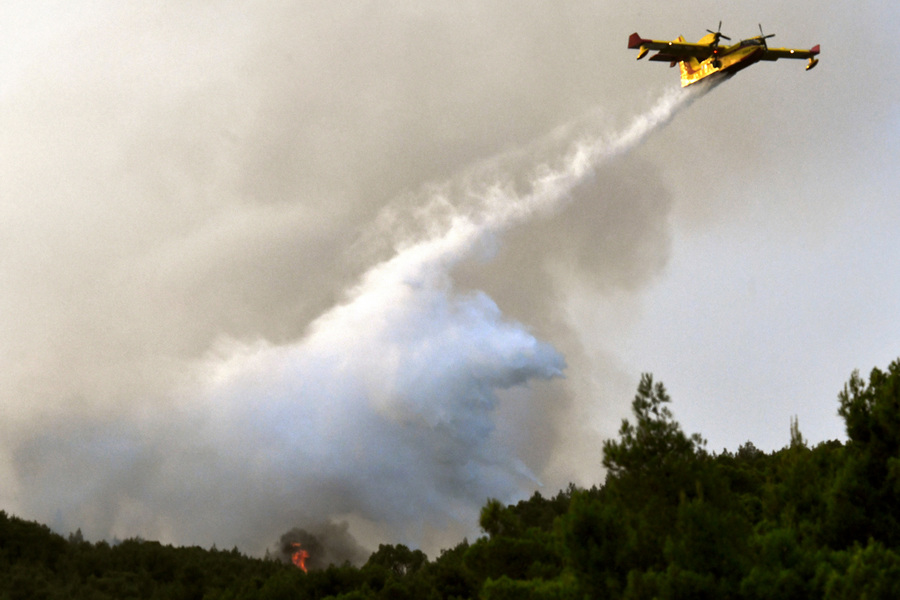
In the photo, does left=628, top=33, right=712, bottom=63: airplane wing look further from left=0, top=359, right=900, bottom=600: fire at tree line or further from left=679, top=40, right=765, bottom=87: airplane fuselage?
left=0, top=359, right=900, bottom=600: fire at tree line

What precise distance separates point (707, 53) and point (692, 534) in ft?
191

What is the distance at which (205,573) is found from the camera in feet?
259

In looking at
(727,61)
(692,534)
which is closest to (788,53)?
(727,61)

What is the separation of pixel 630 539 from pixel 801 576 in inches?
215

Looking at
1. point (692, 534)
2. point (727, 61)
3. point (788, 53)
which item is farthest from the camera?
point (788, 53)

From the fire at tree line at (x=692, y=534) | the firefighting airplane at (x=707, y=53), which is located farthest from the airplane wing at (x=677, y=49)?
the fire at tree line at (x=692, y=534)

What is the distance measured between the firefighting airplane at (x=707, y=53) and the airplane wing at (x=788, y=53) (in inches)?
76.4

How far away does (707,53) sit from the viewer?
74.4 metres

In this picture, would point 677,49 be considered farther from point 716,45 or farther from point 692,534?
point 692,534

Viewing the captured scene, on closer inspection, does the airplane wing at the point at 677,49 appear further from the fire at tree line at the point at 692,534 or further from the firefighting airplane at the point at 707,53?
the fire at tree line at the point at 692,534

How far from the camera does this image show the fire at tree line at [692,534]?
26.1 metres

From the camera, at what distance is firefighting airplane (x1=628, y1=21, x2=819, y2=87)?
7225 centimetres

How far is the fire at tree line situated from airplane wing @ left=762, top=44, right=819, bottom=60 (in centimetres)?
4351

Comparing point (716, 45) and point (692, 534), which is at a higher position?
point (716, 45)
